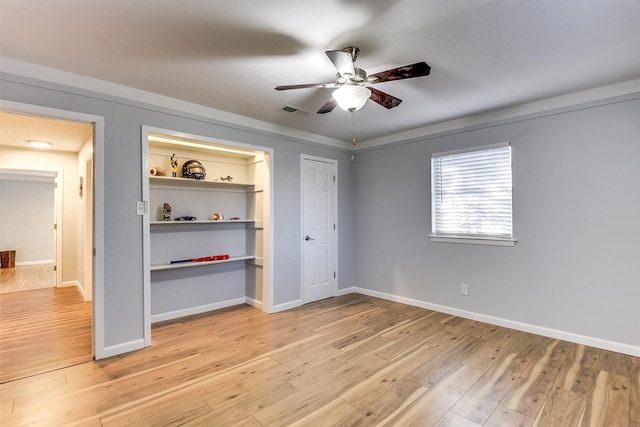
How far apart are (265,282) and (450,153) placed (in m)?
2.96

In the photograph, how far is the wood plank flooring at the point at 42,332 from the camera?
107 inches

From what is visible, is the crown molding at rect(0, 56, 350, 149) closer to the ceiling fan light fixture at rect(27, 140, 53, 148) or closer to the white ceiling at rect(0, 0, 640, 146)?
the white ceiling at rect(0, 0, 640, 146)

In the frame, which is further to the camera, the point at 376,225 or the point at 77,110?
the point at 376,225

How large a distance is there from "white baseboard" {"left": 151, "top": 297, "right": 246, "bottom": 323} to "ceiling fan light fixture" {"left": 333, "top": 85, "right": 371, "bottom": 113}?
3.29 m

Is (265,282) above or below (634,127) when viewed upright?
below

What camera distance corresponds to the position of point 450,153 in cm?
401

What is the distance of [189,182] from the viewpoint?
3938mm

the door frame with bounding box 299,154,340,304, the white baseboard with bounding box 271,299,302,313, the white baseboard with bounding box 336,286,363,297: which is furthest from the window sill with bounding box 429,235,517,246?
the white baseboard with bounding box 271,299,302,313

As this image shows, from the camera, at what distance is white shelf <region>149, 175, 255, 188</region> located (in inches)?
144

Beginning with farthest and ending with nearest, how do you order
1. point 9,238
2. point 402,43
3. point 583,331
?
point 9,238, point 583,331, point 402,43

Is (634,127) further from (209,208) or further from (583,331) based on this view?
(209,208)

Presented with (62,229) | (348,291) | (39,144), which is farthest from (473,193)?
(62,229)

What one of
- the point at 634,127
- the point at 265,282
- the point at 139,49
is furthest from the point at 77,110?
the point at 634,127

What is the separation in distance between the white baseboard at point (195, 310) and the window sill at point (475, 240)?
291 centimetres
